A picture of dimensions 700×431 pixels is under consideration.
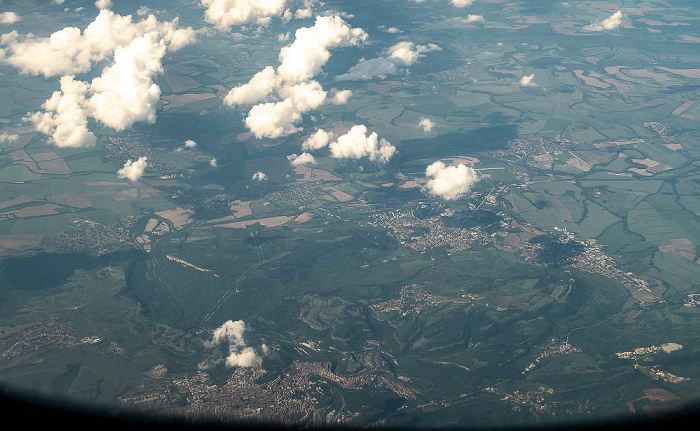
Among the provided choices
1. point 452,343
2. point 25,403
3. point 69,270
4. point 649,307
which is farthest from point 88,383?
point 649,307

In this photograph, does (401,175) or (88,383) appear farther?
(401,175)

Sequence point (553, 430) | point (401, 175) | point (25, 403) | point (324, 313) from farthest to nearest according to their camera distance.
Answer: point (401, 175) → point (324, 313) → point (553, 430) → point (25, 403)

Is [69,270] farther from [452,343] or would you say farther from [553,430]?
[553,430]

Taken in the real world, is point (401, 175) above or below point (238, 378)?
below

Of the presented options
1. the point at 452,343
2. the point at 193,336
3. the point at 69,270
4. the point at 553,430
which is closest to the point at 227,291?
the point at 193,336

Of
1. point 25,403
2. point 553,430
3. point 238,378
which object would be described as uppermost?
point 25,403

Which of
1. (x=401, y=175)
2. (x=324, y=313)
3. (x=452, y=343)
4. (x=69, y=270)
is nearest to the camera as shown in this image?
(x=452, y=343)

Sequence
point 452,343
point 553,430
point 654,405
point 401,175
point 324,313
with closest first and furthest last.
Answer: point 553,430 < point 654,405 < point 452,343 < point 324,313 < point 401,175

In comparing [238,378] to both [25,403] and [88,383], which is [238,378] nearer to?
[88,383]

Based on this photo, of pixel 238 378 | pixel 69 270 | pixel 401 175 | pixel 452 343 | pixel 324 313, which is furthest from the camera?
pixel 401 175
